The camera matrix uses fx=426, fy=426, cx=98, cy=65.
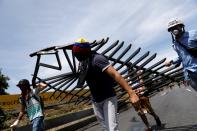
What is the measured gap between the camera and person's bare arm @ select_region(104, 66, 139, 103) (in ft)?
15.5

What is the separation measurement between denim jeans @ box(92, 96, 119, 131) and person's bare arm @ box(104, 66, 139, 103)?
0.52m

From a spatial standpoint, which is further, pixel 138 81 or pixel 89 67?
pixel 138 81

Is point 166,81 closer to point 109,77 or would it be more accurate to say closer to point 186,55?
point 186,55

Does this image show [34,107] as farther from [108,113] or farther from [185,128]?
[108,113]

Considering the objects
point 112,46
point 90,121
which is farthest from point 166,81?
point 90,121

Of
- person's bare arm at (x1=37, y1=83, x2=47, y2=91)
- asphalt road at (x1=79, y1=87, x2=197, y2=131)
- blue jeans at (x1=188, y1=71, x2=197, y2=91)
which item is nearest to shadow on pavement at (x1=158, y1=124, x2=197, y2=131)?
asphalt road at (x1=79, y1=87, x2=197, y2=131)

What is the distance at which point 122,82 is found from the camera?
15.8 ft

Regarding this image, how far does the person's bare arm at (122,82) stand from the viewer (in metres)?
4.73

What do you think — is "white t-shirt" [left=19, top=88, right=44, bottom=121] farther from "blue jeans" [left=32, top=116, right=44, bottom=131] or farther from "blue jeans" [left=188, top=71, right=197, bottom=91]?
"blue jeans" [left=188, top=71, right=197, bottom=91]

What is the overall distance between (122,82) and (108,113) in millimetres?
648

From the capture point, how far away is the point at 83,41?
5.21 meters

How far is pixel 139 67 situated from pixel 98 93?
13.9 ft

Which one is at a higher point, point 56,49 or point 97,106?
point 56,49

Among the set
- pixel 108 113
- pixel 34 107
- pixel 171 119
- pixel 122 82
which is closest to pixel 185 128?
pixel 171 119
